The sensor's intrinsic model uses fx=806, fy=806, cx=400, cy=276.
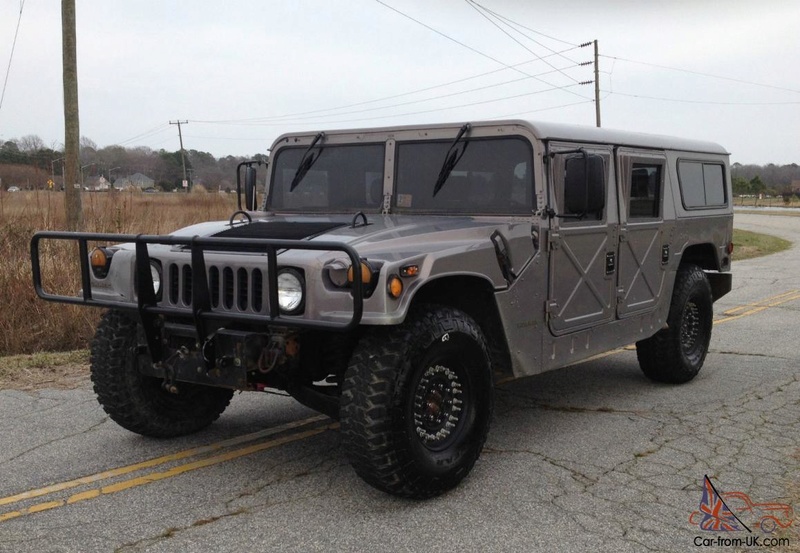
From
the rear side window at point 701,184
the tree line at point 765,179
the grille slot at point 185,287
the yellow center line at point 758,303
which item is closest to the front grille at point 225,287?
the grille slot at point 185,287

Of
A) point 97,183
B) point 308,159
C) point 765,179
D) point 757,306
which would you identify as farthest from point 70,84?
point 765,179

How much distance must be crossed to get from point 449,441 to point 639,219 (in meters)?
2.64

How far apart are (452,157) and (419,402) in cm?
176

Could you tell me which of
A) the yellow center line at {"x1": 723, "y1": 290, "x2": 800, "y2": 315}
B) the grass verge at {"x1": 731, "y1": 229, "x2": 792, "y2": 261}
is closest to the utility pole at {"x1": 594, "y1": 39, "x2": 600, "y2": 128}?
the grass verge at {"x1": 731, "y1": 229, "x2": 792, "y2": 261}

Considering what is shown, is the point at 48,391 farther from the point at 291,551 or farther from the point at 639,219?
the point at 639,219

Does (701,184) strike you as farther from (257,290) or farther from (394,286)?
(257,290)

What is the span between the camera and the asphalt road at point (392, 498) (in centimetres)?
365

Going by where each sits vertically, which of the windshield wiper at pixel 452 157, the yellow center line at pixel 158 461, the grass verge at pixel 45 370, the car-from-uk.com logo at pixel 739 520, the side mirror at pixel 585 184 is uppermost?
the windshield wiper at pixel 452 157

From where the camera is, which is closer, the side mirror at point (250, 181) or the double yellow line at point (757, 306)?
the side mirror at point (250, 181)

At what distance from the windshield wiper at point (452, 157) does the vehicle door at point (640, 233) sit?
1.31 meters

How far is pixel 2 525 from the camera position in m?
3.75

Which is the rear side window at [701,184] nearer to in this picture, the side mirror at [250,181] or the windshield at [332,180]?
the windshield at [332,180]

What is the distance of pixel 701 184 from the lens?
22.6 ft

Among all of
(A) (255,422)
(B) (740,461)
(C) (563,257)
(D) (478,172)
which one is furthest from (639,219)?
(A) (255,422)
